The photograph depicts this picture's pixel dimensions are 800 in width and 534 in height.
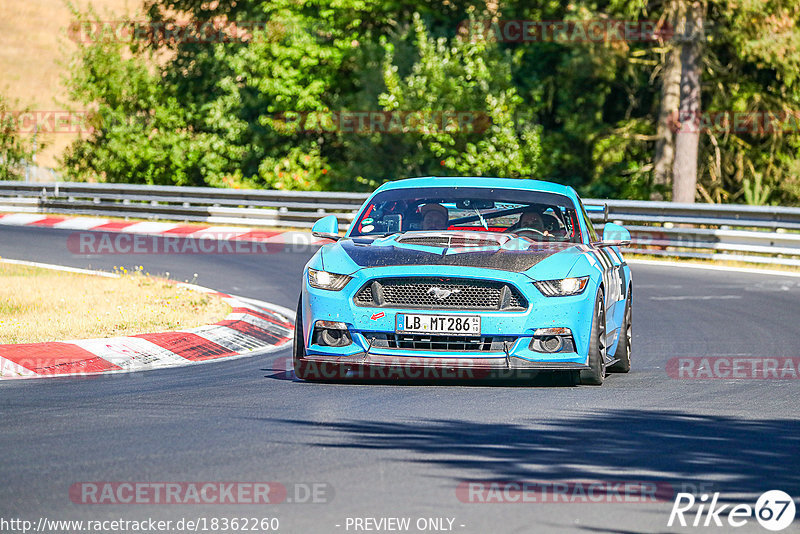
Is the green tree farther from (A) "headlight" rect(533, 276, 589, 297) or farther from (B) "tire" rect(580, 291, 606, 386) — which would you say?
(A) "headlight" rect(533, 276, 589, 297)

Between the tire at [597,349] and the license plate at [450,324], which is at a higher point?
the license plate at [450,324]

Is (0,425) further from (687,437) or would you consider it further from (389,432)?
(687,437)

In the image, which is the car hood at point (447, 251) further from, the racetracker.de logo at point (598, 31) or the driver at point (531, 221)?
the racetracker.de logo at point (598, 31)

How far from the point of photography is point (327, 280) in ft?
30.3

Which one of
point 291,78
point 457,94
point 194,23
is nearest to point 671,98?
point 457,94

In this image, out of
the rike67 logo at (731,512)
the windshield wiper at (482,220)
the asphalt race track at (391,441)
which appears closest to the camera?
the rike67 logo at (731,512)

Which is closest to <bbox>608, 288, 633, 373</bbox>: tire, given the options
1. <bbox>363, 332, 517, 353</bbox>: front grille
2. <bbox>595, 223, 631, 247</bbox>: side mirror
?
<bbox>595, 223, 631, 247</bbox>: side mirror

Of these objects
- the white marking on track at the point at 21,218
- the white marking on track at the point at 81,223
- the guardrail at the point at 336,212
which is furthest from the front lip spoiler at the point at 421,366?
the white marking on track at the point at 21,218

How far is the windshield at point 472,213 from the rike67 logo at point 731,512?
4.59m

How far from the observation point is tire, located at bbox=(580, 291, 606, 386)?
30.2 ft

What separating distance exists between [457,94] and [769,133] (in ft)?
28.4

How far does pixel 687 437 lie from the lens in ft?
24.0

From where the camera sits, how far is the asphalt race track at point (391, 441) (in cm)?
554

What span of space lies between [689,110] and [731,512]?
28.6 m
